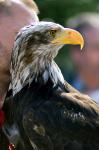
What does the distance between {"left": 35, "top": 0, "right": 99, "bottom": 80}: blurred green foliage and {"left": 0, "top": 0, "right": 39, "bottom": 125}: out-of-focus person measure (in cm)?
471

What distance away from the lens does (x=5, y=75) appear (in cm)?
495

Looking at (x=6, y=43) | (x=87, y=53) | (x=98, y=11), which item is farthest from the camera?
(x=98, y=11)

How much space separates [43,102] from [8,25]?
1.72 ft

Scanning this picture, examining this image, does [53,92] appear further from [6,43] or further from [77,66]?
[77,66]

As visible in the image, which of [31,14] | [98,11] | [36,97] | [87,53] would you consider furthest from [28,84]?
[98,11]

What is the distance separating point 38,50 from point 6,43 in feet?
0.69

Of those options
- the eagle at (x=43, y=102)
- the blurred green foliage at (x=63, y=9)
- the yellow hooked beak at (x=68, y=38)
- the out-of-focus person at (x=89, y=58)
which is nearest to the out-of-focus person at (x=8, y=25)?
the eagle at (x=43, y=102)

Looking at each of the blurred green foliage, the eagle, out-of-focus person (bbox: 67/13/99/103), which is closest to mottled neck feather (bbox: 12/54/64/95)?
the eagle

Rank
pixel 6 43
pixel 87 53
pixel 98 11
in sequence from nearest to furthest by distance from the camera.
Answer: pixel 6 43
pixel 87 53
pixel 98 11

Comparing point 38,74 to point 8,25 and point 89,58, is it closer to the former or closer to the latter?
point 8,25

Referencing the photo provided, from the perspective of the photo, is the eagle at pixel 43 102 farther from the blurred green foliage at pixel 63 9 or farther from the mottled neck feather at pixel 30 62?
the blurred green foliage at pixel 63 9

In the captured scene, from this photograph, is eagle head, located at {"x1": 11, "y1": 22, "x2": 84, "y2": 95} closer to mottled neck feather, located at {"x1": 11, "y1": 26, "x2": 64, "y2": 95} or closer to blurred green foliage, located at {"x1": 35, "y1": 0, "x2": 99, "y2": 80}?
mottled neck feather, located at {"x1": 11, "y1": 26, "x2": 64, "y2": 95}

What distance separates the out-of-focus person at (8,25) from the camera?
4922 mm

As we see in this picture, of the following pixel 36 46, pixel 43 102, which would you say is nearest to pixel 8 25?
pixel 36 46
